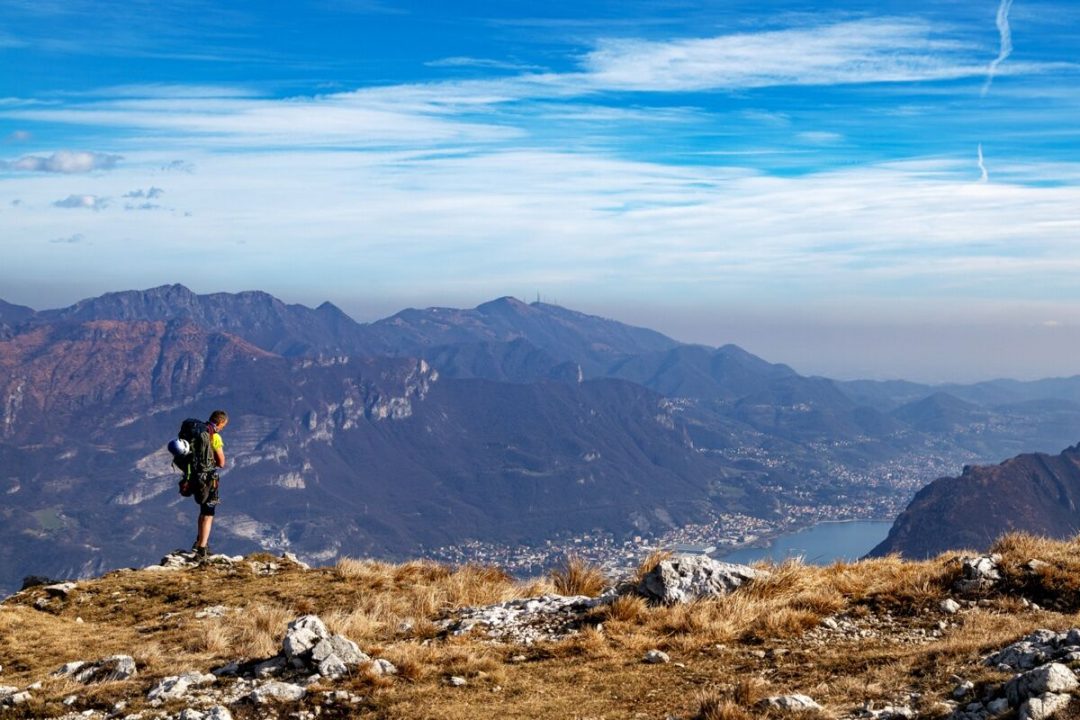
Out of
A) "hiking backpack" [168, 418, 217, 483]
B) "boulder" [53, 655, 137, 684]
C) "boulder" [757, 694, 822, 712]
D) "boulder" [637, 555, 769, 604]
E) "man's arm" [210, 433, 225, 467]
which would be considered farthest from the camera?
"man's arm" [210, 433, 225, 467]

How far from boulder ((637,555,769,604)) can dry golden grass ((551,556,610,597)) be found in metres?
1.88

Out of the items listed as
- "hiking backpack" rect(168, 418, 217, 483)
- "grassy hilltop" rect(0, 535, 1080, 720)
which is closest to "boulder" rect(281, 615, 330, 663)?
"grassy hilltop" rect(0, 535, 1080, 720)

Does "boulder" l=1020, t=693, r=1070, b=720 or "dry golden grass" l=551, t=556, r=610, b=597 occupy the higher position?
"boulder" l=1020, t=693, r=1070, b=720

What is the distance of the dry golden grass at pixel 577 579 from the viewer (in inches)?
602

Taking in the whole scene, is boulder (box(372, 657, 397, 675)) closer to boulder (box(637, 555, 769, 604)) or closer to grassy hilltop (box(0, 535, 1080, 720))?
grassy hilltop (box(0, 535, 1080, 720))

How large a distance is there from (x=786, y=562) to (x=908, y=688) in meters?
6.27

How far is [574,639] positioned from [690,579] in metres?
2.86

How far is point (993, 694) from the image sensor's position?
7.64 metres

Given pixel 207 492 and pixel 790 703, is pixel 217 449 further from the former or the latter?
pixel 790 703

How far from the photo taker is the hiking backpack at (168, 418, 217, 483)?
62.4 feet

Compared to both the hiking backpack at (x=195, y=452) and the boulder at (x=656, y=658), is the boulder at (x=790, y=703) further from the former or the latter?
the hiking backpack at (x=195, y=452)

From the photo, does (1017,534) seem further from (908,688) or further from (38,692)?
(38,692)

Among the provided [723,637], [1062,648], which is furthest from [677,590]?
[1062,648]

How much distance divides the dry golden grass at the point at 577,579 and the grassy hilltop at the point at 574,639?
0.14 feet
